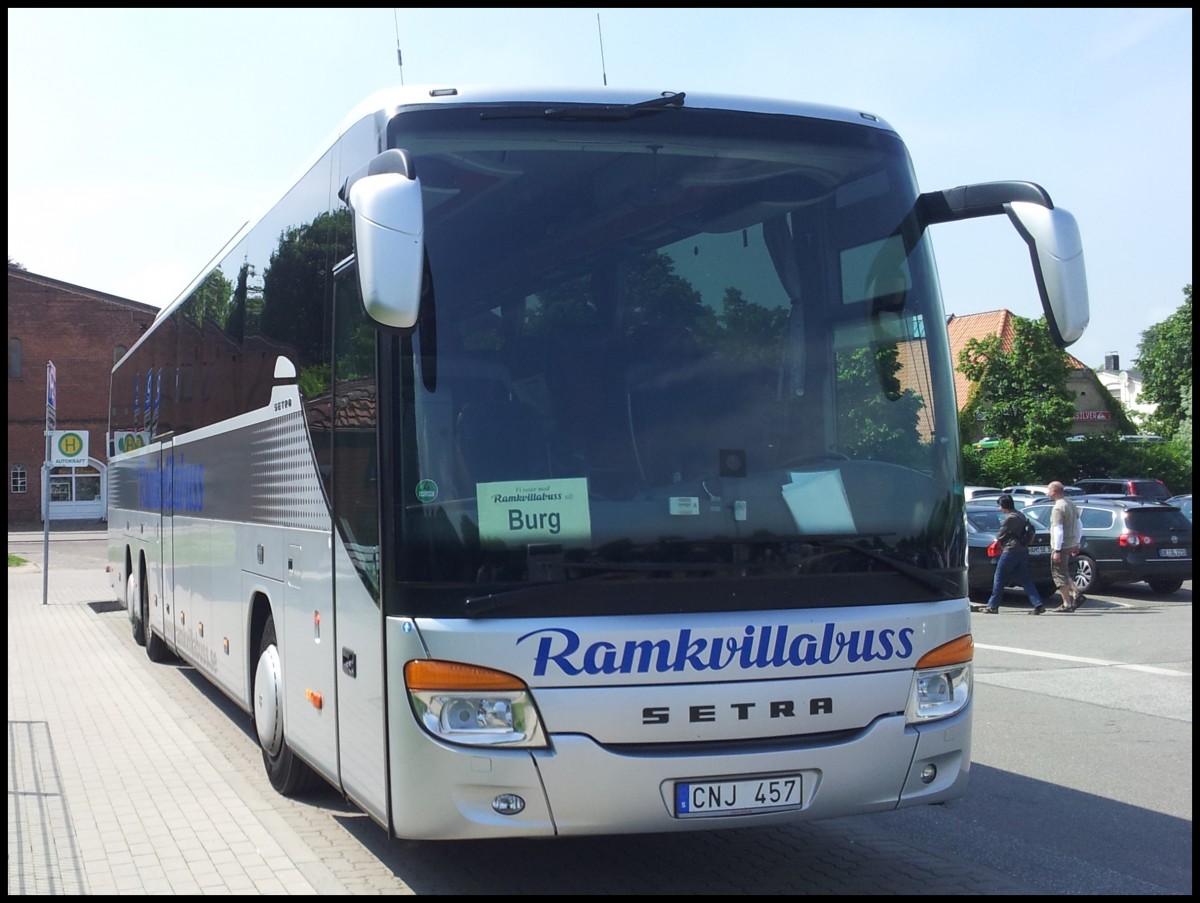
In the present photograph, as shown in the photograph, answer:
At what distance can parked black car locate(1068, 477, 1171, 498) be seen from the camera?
41.0m

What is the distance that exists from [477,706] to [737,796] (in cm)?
105

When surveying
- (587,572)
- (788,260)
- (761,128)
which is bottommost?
(587,572)

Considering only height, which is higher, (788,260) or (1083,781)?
(788,260)

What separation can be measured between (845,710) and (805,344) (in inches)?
58.2

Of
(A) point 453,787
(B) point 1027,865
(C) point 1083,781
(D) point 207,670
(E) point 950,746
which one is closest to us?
(A) point 453,787

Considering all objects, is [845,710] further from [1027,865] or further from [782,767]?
[1027,865]

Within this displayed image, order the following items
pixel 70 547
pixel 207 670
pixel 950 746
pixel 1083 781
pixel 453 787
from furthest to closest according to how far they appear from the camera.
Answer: pixel 70 547
pixel 207 670
pixel 1083 781
pixel 950 746
pixel 453 787

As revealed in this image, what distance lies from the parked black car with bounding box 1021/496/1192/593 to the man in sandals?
2.19 m

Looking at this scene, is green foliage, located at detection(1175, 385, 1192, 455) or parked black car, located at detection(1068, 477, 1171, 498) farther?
green foliage, located at detection(1175, 385, 1192, 455)

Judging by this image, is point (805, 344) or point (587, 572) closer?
point (587, 572)

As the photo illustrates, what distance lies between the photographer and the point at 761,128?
5484 millimetres

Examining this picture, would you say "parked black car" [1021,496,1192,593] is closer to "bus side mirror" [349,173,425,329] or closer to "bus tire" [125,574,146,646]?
"bus tire" [125,574,146,646]

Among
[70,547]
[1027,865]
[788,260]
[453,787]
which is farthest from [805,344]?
[70,547]

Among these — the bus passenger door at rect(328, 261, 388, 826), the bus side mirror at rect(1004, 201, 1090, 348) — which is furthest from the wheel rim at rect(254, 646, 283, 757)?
the bus side mirror at rect(1004, 201, 1090, 348)
